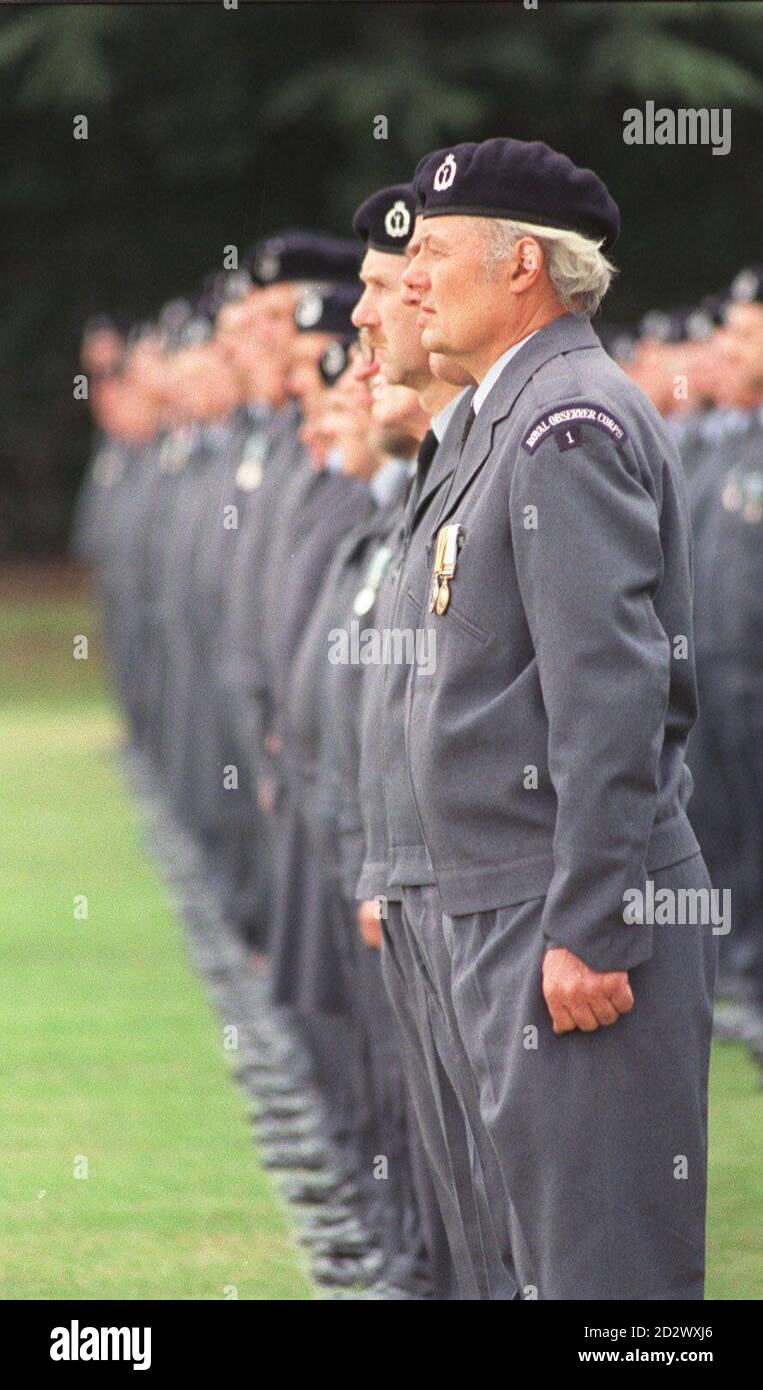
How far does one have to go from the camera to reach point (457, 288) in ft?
12.1

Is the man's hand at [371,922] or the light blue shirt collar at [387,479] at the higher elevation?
the light blue shirt collar at [387,479]

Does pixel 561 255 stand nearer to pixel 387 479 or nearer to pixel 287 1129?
pixel 387 479

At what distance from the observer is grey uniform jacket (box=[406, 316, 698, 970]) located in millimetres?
3402

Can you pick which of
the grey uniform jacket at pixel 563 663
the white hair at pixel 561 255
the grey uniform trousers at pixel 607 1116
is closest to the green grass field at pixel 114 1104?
the grey uniform trousers at pixel 607 1116

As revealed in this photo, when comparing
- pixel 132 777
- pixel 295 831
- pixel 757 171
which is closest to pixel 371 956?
pixel 295 831

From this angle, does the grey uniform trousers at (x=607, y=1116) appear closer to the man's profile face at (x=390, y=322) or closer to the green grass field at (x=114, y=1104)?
the man's profile face at (x=390, y=322)

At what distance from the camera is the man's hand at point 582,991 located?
342 cm

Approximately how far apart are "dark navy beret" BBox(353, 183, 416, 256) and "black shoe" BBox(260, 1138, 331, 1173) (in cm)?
250

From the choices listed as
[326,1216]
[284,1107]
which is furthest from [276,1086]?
[326,1216]

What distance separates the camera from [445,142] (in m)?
20.2

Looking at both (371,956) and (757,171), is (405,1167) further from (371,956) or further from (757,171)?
(757,171)

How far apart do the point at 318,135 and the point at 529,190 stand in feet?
61.0

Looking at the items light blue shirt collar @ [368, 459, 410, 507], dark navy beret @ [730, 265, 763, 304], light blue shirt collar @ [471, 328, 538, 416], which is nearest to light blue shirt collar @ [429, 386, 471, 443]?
light blue shirt collar @ [471, 328, 538, 416]

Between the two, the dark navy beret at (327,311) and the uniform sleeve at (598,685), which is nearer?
the uniform sleeve at (598,685)
